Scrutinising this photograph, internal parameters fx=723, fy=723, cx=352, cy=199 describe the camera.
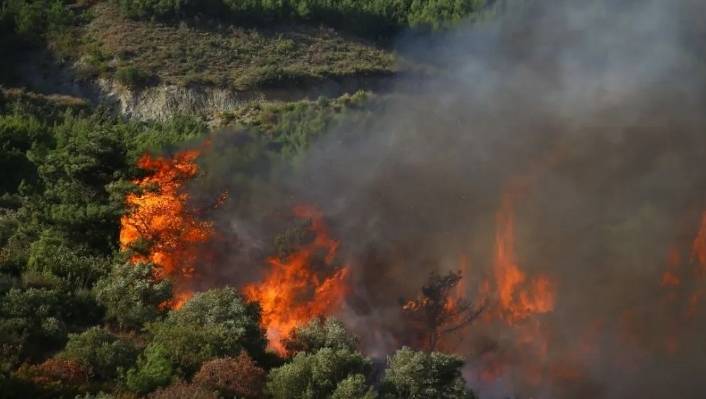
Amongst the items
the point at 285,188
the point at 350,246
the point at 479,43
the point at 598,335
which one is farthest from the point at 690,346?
the point at 479,43

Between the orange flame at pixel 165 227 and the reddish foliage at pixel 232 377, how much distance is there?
7831 mm

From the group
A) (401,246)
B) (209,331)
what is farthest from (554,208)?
(209,331)

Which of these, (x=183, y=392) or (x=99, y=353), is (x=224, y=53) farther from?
(x=183, y=392)

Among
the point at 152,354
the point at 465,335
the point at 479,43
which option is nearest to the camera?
the point at 152,354

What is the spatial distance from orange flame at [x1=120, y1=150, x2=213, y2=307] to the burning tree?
7.07 meters

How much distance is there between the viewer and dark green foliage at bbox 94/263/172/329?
17.0 m

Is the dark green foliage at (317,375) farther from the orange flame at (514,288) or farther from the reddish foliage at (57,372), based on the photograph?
the orange flame at (514,288)

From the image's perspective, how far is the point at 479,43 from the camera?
5622 centimetres

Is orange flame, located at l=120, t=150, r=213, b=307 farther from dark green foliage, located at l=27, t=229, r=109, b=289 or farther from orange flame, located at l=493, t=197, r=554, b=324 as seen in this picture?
orange flame, located at l=493, t=197, r=554, b=324

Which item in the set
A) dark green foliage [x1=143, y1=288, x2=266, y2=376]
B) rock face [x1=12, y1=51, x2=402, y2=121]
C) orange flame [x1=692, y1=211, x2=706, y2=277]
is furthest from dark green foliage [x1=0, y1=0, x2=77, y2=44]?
orange flame [x1=692, y1=211, x2=706, y2=277]

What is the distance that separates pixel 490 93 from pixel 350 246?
47.8 feet

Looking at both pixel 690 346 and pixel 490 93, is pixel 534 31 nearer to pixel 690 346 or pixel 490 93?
pixel 490 93

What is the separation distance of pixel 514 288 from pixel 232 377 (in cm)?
1338

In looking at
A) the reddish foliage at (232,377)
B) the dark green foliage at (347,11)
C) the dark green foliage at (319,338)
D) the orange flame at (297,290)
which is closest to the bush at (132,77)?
the dark green foliage at (347,11)
